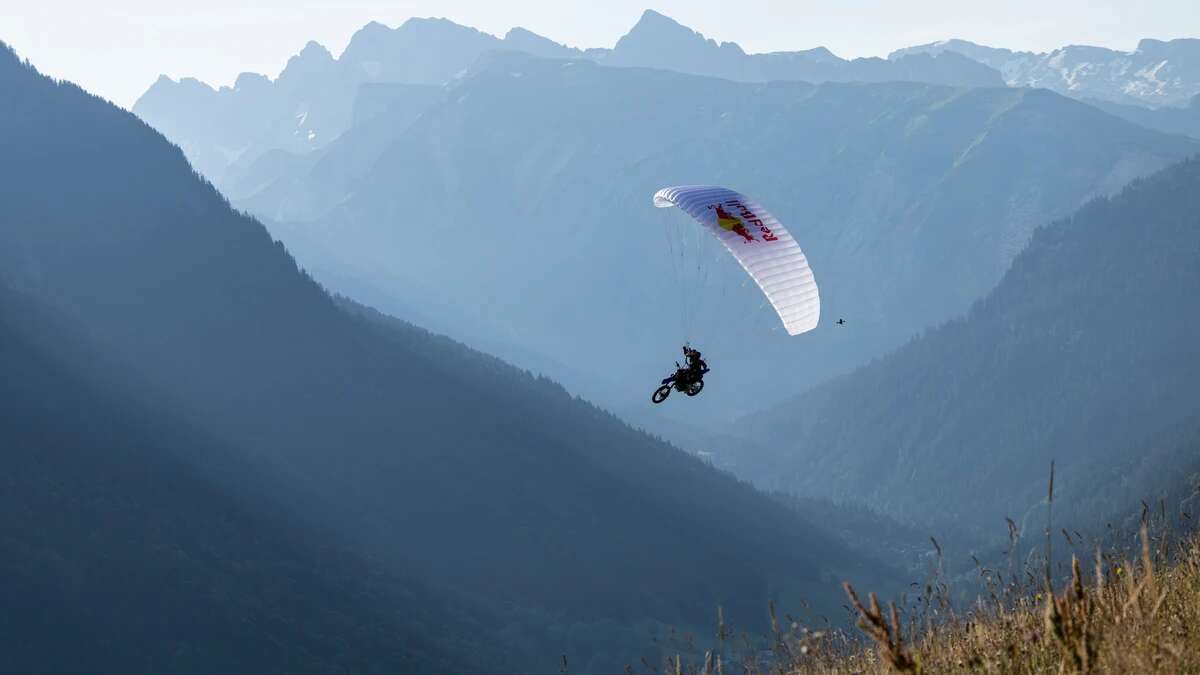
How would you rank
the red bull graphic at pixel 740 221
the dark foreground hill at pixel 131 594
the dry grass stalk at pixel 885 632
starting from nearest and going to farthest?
the dry grass stalk at pixel 885 632 → the red bull graphic at pixel 740 221 → the dark foreground hill at pixel 131 594

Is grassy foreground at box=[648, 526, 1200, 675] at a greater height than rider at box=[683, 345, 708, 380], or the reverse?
rider at box=[683, 345, 708, 380]

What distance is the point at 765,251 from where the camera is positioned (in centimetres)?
3538

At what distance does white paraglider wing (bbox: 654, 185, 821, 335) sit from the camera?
3403cm

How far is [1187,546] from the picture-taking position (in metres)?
9.66

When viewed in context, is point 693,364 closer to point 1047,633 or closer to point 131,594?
point 1047,633

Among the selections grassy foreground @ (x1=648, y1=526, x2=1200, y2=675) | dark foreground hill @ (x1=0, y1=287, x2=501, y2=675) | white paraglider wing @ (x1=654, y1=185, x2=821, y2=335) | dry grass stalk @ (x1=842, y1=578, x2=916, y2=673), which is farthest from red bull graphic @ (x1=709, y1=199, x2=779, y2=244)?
dark foreground hill @ (x1=0, y1=287, x2=501, y2=675)

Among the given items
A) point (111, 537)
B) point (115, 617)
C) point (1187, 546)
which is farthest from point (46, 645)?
point (1187, 546)

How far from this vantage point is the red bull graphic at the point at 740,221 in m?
35.2

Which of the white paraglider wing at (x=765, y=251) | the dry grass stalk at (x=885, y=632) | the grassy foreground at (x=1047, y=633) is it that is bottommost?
the dry grass stalk at (x=885, y=632)

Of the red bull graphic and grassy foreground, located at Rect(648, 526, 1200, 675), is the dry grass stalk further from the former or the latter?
the red bull graphic

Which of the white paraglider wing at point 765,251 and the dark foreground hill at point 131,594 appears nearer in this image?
the white paraglider wing at point 765,251

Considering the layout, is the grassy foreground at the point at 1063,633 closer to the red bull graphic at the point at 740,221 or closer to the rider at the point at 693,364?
the rider at the point at 693,364

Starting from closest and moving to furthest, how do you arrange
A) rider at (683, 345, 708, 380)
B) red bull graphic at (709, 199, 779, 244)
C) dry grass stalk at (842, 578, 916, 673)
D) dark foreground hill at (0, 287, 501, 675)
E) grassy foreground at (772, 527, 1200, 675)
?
1. dry grass stalk at (842, 578, 916, 673)
2. grassy foreground at (772, 527, 1200, 675)
3. rider at (683, 345, 708, 380)
4. red bull graphic at (709, 199, 779, 244)
5. dark foreground hill at (0, 287, 501, 675)

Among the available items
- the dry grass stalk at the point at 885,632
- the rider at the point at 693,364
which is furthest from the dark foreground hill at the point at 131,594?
the dry grass stalk at the point at 885,632
